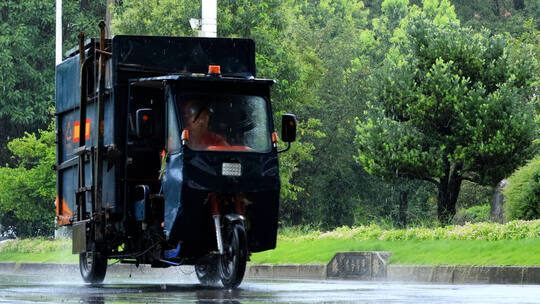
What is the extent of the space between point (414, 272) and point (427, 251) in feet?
4.52

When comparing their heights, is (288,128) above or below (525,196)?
above

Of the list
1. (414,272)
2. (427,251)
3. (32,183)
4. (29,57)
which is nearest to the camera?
(414,272)

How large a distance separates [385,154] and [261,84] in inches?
548

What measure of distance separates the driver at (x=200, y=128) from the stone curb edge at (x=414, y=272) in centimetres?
407

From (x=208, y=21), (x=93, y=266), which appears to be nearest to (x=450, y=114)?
(x=208, y=21)

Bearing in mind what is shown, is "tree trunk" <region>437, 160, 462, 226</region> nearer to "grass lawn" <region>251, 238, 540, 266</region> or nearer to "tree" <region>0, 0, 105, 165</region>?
"grass lawn" <region>251, 238, 540, 266</region>

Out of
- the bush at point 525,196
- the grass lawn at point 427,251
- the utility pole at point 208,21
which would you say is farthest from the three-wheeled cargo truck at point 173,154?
the bush at point 525,196

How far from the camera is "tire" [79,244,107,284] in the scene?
54.5ft

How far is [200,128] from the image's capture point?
591 inches

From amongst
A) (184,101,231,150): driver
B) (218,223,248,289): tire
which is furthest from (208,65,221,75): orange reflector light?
(218,223,248,289): tire

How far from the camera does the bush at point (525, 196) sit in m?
22.6

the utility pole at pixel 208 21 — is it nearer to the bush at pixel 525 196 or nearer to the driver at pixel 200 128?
the bush at pixel 525 196

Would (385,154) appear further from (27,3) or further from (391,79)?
(27,3)

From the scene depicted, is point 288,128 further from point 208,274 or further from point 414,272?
point 414,272
